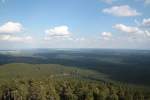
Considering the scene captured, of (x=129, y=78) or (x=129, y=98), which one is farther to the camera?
(x=129, y=78)

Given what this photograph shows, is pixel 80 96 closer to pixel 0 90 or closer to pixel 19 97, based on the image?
pixel 19 97

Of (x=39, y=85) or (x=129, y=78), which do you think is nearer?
(x=39, y=85)

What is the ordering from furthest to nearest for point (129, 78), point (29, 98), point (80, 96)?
1. point (129, 78)
2. point (80, 96)
3. point (29, 98)

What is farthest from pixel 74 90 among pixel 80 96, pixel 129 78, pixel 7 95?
pixel 129 78

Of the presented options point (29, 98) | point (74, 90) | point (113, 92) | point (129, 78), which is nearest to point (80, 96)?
point (74, 90)

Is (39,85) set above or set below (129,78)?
above

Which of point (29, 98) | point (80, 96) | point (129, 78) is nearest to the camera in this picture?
point (29, 98)

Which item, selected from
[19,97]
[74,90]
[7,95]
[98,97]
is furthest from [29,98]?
[98,97]

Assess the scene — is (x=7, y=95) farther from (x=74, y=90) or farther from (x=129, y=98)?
(x=129, y=98)
